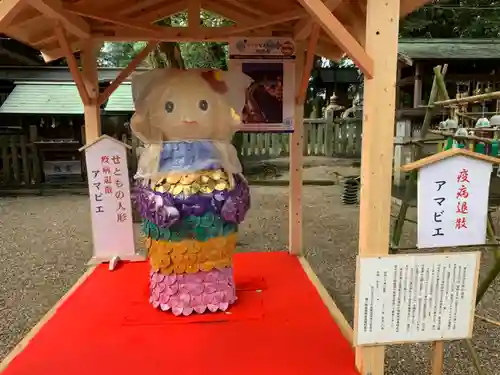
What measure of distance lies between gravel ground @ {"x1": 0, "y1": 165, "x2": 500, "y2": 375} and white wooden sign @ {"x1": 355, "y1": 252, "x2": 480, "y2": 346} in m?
1.00

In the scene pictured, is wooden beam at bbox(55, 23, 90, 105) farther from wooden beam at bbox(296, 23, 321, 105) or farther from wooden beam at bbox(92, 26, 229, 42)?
wooden beam at bbox(296, 23, 321, 105)

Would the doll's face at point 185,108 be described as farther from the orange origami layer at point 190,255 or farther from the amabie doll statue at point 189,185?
the orange origami layer at point 190,255

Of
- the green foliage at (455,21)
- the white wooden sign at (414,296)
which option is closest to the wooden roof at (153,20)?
the white wooden sign at (414,296)

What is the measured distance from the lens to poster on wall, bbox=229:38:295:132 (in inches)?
156

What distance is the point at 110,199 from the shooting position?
4.26m

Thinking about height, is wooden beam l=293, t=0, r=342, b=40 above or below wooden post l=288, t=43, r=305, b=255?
above

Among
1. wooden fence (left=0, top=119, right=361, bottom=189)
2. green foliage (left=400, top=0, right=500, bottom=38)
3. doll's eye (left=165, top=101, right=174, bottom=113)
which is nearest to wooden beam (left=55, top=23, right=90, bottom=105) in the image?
doll's eye (left=165, top=101, right=174, bottom=113)

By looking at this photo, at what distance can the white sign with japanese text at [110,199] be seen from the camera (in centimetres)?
418

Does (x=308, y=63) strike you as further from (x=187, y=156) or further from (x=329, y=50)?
(x=187, y=156)

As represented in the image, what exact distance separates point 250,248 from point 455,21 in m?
11.0

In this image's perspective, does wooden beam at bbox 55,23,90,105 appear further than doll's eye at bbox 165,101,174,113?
Yes

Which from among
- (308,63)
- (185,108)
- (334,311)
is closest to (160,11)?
(308,63)

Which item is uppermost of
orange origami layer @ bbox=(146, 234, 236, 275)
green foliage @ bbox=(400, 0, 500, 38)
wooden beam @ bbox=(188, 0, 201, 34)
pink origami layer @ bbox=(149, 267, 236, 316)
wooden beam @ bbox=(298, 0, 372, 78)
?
green foliage @ bbox=(400, 0, 500, 38)

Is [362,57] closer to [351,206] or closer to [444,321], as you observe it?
[444,321]
